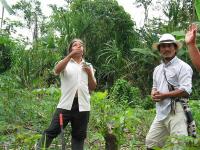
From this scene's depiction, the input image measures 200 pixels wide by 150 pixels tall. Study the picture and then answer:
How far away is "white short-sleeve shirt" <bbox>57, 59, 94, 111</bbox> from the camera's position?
460cm

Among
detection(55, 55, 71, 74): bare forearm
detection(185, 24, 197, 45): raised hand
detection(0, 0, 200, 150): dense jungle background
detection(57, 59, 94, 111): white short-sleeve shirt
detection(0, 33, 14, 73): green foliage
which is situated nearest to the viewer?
detection(185, 24, 197, 45): raised hand

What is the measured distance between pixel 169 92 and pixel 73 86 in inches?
45.4

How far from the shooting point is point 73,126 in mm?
4695

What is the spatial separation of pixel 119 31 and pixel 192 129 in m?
12.5

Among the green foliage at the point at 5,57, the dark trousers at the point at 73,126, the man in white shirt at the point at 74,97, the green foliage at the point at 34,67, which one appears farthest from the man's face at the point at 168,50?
the green foliage at the point at 34,67

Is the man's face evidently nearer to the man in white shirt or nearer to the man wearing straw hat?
the man wearing straw hat

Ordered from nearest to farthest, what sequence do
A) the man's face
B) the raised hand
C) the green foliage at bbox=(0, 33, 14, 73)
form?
the raised hand, the man's face, the green foliage at bbox=(0, 33, 14, 73)

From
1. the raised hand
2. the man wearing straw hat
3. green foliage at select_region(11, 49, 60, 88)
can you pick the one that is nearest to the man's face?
the man wearing straw hat

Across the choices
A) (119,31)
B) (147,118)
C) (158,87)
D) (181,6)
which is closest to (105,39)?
A: (119,31)

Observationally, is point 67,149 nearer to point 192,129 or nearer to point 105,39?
point 192,129

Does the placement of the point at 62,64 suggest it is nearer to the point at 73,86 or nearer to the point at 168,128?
the point at 73,86

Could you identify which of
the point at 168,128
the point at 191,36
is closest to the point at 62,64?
the point at 168,128

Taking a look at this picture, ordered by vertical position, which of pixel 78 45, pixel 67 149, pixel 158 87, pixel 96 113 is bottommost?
pixel 67 149

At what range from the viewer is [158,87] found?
4.20 m
